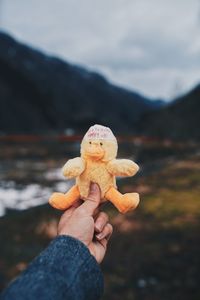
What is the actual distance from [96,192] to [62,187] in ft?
51.5

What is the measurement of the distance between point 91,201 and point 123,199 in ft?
0.47

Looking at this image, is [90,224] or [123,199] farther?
[123,199]

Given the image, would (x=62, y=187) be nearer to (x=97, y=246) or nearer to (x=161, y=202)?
(x=161, y=202)

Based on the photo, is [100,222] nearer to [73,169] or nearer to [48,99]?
[73,169]

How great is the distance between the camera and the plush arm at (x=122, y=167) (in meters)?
1.81

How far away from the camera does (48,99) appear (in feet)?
385

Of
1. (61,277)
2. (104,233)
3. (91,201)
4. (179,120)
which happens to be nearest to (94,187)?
(91,201)

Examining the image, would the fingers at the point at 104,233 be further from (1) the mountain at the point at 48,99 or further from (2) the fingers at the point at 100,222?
(1) the mountain at the point at 48,99

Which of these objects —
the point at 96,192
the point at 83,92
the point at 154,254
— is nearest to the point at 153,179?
the point at 154,254

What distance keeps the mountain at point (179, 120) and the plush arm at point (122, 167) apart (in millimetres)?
64578

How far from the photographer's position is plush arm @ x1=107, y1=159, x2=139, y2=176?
5.93 ft

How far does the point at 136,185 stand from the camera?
1542 cm

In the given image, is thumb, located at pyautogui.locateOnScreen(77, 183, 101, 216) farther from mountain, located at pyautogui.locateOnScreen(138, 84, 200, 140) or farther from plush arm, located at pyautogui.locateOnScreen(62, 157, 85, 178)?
mountain, located at pyautogui.locateOnScreen(138, 84, 200, 140)

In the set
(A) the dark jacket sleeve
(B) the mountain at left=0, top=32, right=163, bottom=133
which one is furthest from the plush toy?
(B) the mountain at left=0, top=32, right=163, bottom=133
